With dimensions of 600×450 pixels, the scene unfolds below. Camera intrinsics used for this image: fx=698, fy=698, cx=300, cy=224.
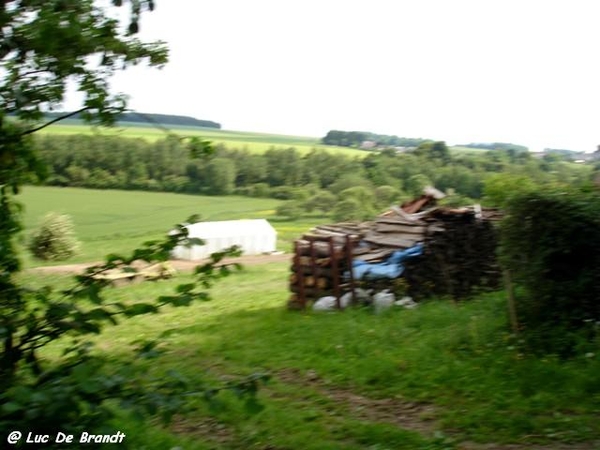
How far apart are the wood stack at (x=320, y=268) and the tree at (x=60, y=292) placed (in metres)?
7.93

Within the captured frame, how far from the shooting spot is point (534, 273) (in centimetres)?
830

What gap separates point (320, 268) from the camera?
1298cm

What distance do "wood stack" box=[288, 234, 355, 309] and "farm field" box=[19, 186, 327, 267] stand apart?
54.7ft

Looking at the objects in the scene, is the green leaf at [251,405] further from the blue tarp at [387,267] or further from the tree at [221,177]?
the tree at [221,177]

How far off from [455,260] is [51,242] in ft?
70.7

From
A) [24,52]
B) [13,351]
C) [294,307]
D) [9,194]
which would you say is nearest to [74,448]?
[13,351]

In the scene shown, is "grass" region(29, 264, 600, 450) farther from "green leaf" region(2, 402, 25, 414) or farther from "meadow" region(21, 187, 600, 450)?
"green leaf" region(2, 402, 25, 414)

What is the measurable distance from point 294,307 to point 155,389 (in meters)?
9.93

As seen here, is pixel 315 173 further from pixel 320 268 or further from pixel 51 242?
pixel 320 268

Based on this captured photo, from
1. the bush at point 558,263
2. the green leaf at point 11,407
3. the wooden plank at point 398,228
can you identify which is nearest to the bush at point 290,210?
the wooden plank at point 398,228

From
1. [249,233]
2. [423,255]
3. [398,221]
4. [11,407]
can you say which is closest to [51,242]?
[249,233]

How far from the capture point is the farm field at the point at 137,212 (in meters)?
30.5

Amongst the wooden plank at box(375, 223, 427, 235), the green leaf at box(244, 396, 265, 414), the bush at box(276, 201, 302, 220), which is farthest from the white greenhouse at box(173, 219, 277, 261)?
the green leaf at box(244, 396, 265, 414)

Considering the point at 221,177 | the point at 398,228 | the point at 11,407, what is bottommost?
the point at 221,177
